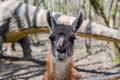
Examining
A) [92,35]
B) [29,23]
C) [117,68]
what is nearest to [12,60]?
[29,23]

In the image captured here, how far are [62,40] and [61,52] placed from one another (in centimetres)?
12

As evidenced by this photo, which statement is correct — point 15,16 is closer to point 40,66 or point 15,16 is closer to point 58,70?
point 40,66

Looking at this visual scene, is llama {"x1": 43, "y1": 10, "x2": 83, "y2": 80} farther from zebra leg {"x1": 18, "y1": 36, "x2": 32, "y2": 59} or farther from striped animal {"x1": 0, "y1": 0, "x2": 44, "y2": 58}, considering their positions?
zebra leg {"x1": 18, "y1": 36, "x2": 32, "y2": 59}

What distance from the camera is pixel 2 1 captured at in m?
7.57

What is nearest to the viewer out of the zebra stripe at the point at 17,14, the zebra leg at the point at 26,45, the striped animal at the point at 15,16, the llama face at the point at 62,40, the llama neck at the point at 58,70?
the llama face at the point at 62,40

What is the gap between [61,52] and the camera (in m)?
2.97

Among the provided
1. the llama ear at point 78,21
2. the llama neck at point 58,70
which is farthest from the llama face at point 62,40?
the llama neck at point 58,70

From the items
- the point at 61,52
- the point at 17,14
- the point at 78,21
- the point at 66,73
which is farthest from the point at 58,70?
the point at 17,14

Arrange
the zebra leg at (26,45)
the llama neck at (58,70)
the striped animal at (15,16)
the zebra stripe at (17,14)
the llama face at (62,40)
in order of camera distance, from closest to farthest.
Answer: the llama face at (62,40)
the llama neck at (58,70)
the striped animal at (15,16)
the zebra stripe at (17,14)
the zebra leg at (26,45)

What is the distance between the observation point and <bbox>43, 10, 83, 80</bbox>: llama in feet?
9.85

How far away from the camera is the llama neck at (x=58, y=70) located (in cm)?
324

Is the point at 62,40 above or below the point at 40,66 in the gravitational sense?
above

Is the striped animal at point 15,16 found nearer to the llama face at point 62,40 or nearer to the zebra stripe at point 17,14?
the zebra stripe at point 17,14

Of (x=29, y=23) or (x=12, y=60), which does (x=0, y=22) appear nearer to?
(x=29, y=23)
